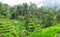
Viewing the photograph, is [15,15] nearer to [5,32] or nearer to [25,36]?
[25,36]

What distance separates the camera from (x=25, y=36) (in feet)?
58.8

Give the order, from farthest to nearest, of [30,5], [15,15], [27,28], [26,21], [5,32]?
[30,5] → [15,15] → [26,21] → [27,28] → [5,32]

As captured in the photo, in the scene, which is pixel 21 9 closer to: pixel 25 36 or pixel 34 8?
pixel 34 8

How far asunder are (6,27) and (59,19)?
13089 millimetres

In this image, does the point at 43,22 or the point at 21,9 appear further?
the point at 21,9

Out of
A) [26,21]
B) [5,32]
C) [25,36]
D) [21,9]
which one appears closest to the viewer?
[5,32]

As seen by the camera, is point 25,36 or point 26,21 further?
point 26,21

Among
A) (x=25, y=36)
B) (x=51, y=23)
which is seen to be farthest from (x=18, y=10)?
(x=25, y=36)

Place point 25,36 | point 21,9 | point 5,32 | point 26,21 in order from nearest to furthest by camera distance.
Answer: point 5,32 → point 25,36 → point 26,21 → point 21,9

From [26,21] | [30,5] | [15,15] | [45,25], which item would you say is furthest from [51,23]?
[30,5]

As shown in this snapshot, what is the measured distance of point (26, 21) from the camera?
2184 centimetres

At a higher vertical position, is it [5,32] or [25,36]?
[5,32]

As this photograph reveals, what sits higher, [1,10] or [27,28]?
[1,10]

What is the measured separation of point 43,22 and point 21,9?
536cm
